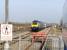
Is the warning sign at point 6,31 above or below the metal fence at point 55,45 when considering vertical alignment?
above

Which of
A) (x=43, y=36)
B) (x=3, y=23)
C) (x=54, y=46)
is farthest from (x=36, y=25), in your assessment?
(x=3, y=23)

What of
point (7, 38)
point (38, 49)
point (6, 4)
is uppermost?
point (6, 4)

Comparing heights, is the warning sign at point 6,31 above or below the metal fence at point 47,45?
above

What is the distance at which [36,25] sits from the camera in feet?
86.1

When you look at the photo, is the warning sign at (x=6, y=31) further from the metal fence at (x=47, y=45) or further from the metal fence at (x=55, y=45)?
the metal fence at (x=55, y=45)

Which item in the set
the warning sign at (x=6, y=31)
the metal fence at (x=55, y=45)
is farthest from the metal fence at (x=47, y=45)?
the warning sign at (x=6, y=31)

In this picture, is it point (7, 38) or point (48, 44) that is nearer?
point (7, 38)

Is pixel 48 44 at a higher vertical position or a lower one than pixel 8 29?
lower

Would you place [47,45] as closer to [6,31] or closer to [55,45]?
[55,45]

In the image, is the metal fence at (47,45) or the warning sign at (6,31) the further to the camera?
the metal fence at (47,45)

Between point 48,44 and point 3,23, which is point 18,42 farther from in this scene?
point 3,23

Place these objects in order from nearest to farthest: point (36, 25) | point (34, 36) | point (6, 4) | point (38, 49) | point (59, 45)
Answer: point (6, 4)
point (59, 45)
point (38, 49)
point (34, 36)
point (36, 25)

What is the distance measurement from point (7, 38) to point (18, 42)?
488 centimetres

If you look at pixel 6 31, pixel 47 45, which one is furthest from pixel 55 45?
pixel 6 31
